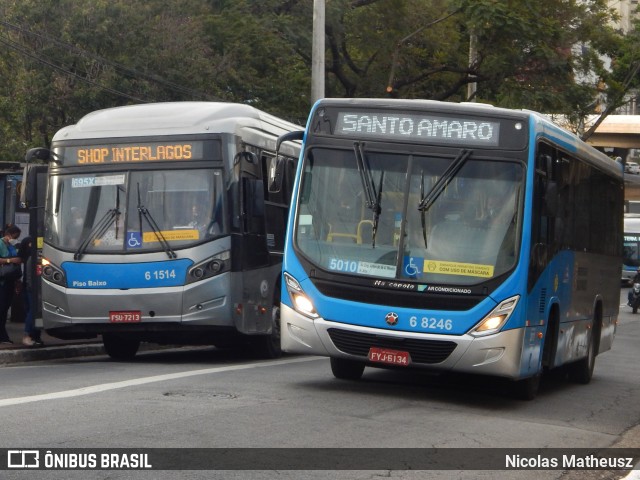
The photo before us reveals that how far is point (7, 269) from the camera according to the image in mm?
17094

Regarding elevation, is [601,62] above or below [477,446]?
above

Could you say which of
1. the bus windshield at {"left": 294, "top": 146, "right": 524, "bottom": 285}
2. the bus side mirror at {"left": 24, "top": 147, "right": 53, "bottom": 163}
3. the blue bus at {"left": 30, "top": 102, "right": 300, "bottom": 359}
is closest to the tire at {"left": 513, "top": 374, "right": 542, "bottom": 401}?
the bus windshield at {"left": 294, "top": 146, "right": 524, "bottom": 285}

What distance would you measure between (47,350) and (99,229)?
8.64 ft

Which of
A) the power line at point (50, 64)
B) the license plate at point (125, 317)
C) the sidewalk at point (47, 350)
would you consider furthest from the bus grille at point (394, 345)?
the power line at point (50, 64)

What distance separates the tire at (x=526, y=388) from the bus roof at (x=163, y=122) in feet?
16.4

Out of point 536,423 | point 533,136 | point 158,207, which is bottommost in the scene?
point 536,423

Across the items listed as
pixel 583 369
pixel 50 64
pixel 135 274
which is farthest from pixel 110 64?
pixel 583 369

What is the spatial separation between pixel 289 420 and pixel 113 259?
19.4ft

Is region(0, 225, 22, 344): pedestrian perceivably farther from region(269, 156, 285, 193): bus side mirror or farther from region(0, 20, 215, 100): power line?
region(0, 20, 215, 100): power line

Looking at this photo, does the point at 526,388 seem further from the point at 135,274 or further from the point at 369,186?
the point at 135,274

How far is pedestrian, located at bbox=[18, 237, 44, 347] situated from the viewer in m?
17.0

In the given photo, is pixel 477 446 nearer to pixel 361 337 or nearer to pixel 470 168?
pixel 361 337

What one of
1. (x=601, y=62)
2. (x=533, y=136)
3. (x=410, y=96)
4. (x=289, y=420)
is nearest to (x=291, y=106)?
(x=410, y=96)

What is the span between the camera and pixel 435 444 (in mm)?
9297
